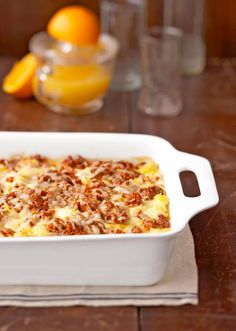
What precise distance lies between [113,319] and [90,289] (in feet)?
0.26

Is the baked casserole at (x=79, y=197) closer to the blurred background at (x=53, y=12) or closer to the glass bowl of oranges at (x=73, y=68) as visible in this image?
the glass bowl of oranges at (x=73, y=68)

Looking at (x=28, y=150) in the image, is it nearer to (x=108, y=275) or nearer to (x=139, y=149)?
(x=139, y=149)

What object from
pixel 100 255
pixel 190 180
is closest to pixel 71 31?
pixel 190 180

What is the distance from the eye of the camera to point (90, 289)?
1.40m

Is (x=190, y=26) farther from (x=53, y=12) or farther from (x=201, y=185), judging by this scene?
(x=201, y=185)

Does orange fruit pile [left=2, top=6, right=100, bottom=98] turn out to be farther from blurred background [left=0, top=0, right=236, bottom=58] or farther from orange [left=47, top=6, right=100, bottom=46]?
blurred background [left=0, top=0, right=236, bottom=58]

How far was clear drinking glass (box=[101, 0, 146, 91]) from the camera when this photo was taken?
2.42m

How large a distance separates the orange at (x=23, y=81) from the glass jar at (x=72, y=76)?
5cm

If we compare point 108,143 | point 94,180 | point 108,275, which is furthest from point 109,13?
point 108,275

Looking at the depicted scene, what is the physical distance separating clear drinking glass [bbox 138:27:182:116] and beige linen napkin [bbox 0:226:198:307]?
2.92ft

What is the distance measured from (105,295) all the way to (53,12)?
4.68 ft

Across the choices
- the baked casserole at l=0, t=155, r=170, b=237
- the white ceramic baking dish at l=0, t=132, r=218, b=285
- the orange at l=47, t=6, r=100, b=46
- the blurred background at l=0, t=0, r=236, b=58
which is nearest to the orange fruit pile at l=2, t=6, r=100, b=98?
the orange at l=47, t=6, r=100, b=46

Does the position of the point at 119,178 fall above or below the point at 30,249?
below

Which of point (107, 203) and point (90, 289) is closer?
point (90, 289)
